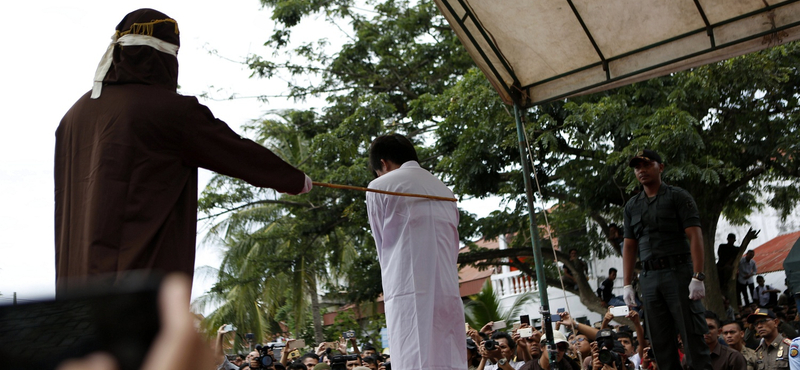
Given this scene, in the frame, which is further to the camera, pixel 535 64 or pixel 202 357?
pixel 535 64

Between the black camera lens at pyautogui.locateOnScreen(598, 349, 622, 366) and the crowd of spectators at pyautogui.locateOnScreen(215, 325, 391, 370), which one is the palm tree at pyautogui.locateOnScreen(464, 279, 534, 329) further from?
the black camera lens at pyautogui.locateOnScreen(598, 349, 622, 366)

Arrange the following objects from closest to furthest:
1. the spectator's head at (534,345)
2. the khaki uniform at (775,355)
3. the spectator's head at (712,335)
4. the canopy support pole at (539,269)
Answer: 1. the canopy support pole at (539,269)
2. the spectator's head at (712,335)
3. the khaki uniform at (775,355)
4. the spectator's head at (534,345)

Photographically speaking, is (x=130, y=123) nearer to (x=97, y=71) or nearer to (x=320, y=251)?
(x=97, y=71)

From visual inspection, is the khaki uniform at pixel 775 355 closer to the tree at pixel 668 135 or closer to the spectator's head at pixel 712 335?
the spectator's head at pixel 712 335

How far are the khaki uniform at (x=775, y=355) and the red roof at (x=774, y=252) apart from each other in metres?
9.59

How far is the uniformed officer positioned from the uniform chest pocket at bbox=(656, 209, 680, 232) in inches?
115

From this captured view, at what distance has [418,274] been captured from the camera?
3.52m

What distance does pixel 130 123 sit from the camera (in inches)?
104

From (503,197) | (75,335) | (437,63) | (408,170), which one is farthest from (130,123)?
(437,63)

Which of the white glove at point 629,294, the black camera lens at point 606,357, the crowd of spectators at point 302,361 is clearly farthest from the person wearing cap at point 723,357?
the crowd of spectators at point 302,361

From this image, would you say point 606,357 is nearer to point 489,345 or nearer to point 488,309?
point 489,345

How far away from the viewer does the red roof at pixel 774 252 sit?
1616 cm

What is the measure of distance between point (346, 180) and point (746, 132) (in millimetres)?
6482

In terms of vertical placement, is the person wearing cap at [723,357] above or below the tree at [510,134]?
below
